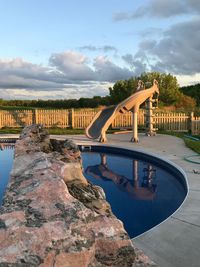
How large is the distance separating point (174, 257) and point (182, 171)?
5582mm

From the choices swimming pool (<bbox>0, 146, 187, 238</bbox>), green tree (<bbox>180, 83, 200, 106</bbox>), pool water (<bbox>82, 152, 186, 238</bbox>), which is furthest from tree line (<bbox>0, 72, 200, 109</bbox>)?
pool water (<bbox>82, 152, 186, 238</bbox>)

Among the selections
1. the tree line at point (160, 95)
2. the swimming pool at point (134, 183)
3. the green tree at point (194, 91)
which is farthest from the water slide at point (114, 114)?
the green tree at point (194, 91)

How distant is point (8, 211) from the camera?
1.90 metres

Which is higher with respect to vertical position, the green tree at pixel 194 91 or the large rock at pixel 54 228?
the green tree at pixel 194 91

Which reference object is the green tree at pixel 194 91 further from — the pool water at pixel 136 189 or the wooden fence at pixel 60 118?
the pool water at pixel 136 189

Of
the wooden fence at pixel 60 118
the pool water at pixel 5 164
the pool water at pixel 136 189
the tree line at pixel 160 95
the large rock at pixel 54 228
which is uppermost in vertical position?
the tree line at pixel 160 95

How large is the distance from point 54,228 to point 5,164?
12.1 meters

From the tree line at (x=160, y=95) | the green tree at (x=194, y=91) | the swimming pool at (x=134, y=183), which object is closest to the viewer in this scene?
the swimming pool at (x=134, y=183)

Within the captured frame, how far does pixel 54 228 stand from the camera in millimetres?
1791

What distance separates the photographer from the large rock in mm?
1686

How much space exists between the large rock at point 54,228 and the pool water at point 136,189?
4362mm

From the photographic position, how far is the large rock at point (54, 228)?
1.69 m

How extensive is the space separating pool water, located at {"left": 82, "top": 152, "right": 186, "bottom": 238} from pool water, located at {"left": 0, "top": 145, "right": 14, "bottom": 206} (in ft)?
9.44

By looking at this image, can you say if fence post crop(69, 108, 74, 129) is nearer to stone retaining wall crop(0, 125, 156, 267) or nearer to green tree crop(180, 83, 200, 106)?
stone retaining wall crop(0, 125, 156, 267)
